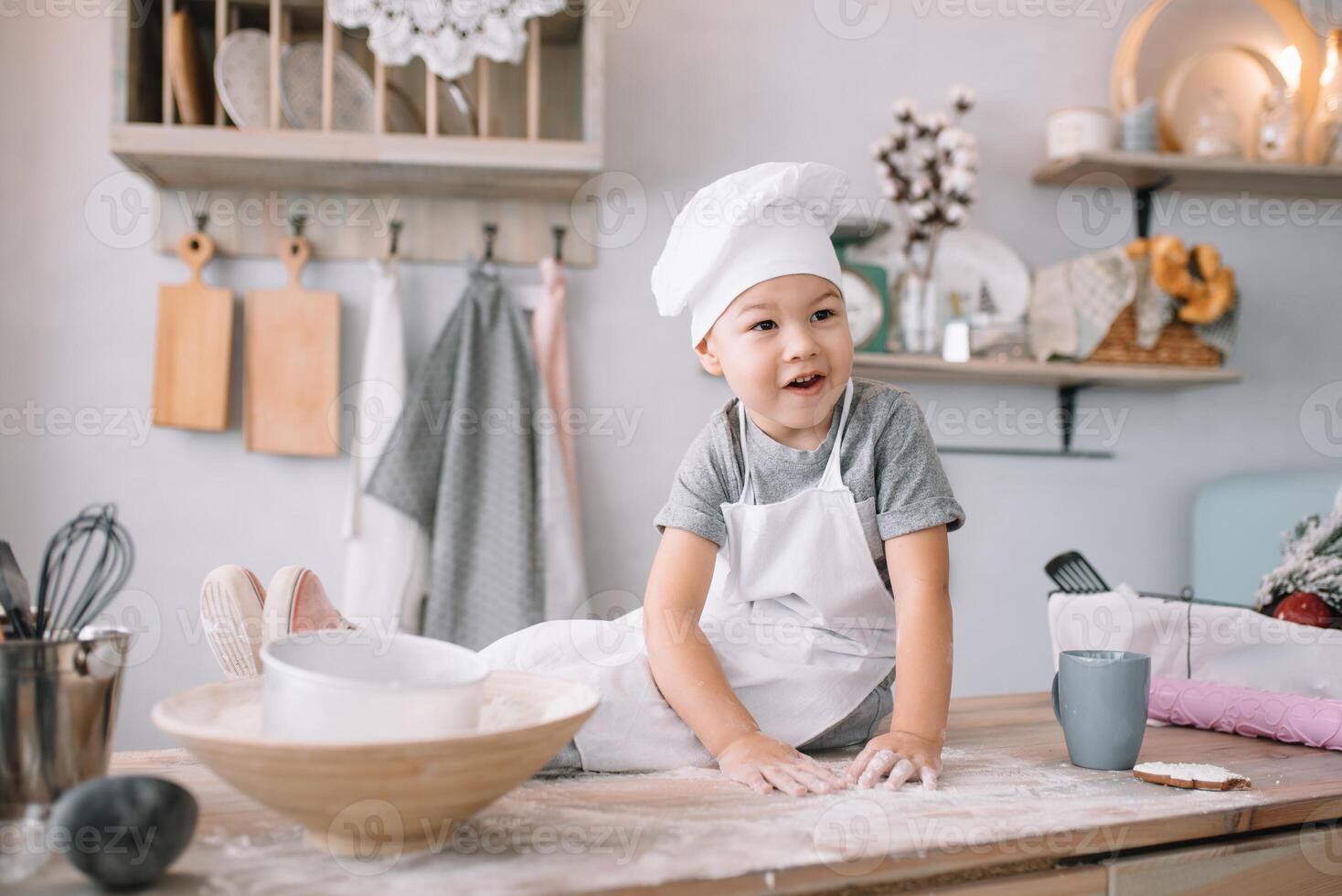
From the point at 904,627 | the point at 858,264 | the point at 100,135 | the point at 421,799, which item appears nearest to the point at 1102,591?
the point at 904,627

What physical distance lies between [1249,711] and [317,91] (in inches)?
64.1

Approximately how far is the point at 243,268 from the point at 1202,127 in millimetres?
1845

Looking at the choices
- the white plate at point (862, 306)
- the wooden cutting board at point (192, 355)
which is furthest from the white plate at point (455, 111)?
the white plate at point (862, 306)

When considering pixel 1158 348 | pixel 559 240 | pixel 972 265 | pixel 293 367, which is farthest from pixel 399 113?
pixel 1158 348

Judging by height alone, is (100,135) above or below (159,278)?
above

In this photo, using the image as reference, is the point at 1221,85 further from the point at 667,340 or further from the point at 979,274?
the point at 667,340

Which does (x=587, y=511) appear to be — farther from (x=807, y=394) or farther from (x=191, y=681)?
(x=807, y=394)

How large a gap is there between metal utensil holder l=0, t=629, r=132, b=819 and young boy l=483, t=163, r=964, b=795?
37 cm

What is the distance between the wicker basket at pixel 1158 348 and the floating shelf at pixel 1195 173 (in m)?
0.28

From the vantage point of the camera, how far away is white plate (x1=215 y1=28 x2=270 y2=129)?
68.6 inches

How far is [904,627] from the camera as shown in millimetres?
936

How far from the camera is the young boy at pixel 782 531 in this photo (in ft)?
3.02

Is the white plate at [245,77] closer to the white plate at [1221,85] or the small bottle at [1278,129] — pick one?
the white plate at [1221,85]

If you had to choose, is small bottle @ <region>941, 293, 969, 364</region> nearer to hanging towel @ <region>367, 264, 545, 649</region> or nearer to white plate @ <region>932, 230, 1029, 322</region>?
white plate @ <region>932, 230, 1029, 322</region>
